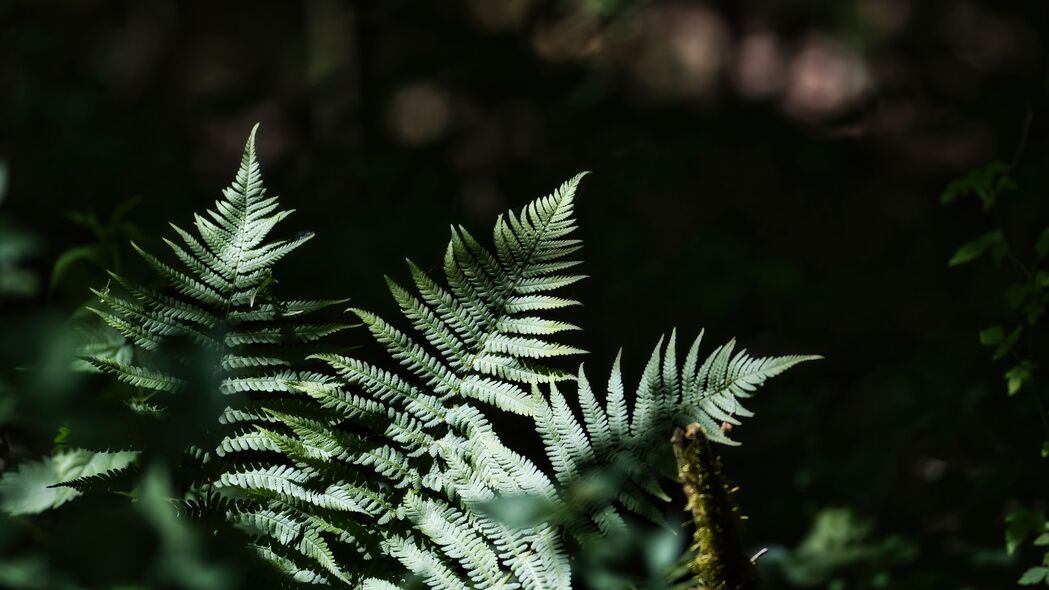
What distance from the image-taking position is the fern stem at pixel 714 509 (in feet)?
3.30

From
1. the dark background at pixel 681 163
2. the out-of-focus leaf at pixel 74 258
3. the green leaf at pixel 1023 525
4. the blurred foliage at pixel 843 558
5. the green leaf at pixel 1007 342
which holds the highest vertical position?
the dark background at pixel 681 163

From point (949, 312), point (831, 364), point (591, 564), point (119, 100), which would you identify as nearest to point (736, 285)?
point (831, 364)

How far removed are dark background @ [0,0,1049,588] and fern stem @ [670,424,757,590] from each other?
35.9 inches

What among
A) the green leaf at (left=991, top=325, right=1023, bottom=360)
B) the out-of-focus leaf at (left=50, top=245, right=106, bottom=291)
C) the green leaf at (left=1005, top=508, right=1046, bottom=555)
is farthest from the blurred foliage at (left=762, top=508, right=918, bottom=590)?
the out-of-focus leaf at (left=50, top=245, right=106, bottom=291)

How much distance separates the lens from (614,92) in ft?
15.4

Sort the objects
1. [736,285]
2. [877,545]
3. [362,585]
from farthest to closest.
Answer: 1. [736,285]
2. [877,545]
3. [362,585]

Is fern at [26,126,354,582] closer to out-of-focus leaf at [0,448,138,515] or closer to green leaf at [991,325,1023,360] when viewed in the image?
out-of-focus leaf at [0,448,138,515]

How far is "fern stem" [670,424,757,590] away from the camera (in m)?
1.01

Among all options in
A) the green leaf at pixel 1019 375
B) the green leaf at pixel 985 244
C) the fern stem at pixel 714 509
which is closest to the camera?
the fern stem at pixel 714 509

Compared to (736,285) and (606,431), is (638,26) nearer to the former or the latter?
(736,285)

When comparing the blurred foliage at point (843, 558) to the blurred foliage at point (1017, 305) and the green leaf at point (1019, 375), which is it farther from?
the green leaf at point (1019, 375)

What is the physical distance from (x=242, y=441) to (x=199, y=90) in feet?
15.7

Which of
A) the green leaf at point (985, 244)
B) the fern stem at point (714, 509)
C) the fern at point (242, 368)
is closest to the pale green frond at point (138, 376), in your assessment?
the fern at point (242, 368)

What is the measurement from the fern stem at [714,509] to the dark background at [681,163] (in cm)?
91
